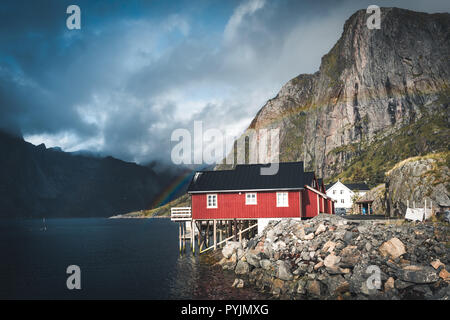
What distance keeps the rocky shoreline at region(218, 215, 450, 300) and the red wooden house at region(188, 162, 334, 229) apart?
641 cm

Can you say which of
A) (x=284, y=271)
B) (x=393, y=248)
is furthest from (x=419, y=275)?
(x=284, y=271)

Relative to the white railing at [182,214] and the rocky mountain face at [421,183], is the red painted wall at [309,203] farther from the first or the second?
the white railing at [182,214]

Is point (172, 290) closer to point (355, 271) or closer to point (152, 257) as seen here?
point (355, 271)

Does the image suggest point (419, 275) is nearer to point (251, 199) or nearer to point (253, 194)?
point (253, 194)

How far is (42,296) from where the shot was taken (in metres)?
30.0

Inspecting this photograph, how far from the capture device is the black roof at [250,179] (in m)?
41.4

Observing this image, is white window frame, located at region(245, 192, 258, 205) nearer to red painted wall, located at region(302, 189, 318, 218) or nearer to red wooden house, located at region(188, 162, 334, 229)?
red wooden house, located at region(188, 162, 334, 229)

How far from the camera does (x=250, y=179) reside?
43.3 meters

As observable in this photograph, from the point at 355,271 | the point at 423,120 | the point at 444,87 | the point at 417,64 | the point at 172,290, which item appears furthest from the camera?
the point at 417,64

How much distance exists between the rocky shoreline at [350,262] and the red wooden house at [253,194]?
6.41 metres

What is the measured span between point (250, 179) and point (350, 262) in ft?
63.4

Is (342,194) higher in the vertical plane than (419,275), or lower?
higher
